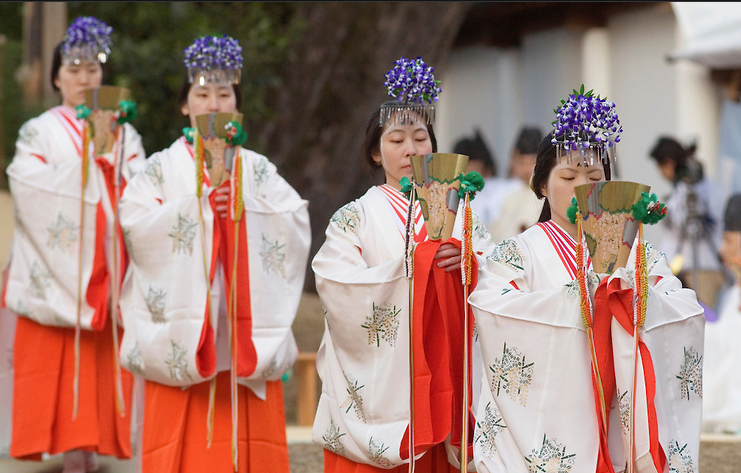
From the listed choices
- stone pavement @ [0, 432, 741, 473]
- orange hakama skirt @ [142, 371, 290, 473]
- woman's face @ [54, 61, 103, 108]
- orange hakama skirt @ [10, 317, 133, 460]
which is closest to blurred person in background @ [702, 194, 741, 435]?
stone pavement @ [0, 432, 741, 473]

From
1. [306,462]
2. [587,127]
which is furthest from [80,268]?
[587,127]

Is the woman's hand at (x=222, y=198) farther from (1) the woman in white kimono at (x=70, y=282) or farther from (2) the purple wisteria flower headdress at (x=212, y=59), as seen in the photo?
(1) the woman in white kimono at (x=70, y=282)

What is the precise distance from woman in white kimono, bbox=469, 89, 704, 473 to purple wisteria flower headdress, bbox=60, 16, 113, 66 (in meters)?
3.05

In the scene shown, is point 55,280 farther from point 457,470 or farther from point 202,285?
point 457,470

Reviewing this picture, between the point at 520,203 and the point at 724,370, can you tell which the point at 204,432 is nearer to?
the point at 724,370

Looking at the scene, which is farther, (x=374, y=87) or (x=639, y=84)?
(x=639, y=84)

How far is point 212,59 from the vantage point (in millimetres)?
5262

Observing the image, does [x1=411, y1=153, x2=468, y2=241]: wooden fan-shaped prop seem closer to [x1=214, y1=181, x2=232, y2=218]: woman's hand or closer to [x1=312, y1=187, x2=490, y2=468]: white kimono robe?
[x1=312, y1=187, x2=490, y2=468]: white kimono robe

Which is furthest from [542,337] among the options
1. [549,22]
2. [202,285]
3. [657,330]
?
[549,22]

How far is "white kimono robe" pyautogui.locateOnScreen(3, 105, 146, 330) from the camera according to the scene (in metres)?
5.72

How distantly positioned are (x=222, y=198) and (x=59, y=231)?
127cm

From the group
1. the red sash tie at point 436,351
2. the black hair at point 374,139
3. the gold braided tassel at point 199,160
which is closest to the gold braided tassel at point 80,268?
the gold braided tassel at point 199,160

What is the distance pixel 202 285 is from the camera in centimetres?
486

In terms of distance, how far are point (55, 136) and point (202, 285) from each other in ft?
5.29
